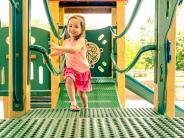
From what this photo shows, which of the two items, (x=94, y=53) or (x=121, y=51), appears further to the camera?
(x=94, y=53)

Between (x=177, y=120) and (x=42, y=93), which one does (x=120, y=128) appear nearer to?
(x=177, y=120)

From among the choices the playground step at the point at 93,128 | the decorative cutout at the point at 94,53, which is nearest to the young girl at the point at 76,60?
→ the playground step at the point at 93,128

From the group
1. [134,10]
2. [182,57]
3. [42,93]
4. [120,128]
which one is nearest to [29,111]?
[120,128]

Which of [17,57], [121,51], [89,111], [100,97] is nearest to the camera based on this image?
[17,57]

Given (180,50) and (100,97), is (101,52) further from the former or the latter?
(180,50)

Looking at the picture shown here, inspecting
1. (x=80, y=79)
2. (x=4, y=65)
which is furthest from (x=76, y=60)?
(x=4, y=65)

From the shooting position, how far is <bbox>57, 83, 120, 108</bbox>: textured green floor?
11.8ft

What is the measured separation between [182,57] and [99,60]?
15011 mm

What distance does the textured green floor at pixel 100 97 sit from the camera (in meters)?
3.60

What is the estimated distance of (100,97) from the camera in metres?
3.88

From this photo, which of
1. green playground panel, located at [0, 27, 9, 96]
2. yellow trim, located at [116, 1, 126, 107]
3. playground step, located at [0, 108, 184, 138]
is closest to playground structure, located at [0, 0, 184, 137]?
playground step, located at [0, 108, 184, 138]

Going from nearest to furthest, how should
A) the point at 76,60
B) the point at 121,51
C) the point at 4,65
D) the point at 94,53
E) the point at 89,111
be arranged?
the point at 89,111 < the point at 76,60 < the point at 121,51 < the point at 4,65 < the point at 94,53

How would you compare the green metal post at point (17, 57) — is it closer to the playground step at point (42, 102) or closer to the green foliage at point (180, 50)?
the playground step at point (42, 102)

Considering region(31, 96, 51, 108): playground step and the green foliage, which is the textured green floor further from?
the green foliage
